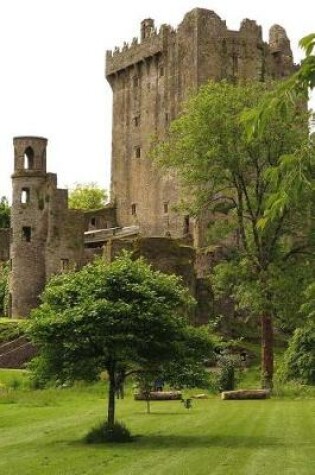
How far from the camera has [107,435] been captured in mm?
25469

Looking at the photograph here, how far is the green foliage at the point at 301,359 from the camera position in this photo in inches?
1791

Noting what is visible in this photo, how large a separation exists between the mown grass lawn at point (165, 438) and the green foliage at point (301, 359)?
516 cm

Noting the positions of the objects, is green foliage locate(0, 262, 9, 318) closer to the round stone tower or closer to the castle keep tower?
the round stone tower

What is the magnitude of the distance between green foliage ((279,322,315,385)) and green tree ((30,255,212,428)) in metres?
19.3

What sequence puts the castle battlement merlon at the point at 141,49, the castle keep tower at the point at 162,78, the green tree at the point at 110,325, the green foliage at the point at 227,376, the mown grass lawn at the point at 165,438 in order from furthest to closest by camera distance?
the castle battlement merlon at the point at 141,49
the castle keep tower at the point at 162,78
the green foliage at the point at 227,376
the green tree at the point at 110,325
the mown grass lawn at the point at 165,438

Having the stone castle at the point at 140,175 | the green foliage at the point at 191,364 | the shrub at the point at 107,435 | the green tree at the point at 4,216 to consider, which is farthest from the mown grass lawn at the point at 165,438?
the green tree at the point at 4,216

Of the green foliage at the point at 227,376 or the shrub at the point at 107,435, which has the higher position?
the green foliage at the point at 227,376

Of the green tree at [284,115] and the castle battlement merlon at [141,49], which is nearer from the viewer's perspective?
the green tree at [284,115]

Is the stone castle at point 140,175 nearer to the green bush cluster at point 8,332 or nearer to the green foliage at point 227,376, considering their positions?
the green bush cluster at point 8,332

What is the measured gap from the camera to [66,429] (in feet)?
92.5

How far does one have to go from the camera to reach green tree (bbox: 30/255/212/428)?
25.6 meters

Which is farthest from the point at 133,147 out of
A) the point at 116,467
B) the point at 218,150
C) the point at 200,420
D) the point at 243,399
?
the point at 116,467

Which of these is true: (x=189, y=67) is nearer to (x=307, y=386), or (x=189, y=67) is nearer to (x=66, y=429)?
(x=307, y=386)

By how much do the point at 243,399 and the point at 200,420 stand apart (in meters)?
10.4
